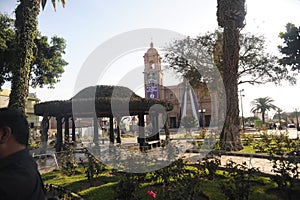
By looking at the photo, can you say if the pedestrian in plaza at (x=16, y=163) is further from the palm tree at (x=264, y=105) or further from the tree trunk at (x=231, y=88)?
the palm tree at (x=264, y=105)

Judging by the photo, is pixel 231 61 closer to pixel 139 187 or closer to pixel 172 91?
pixel 139 187

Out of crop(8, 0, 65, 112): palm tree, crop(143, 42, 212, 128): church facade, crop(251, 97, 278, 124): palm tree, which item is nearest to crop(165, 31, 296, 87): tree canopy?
crop(143, 42, 212, 128): church facade

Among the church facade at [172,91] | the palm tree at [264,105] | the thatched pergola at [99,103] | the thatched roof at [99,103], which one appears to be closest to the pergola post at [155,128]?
the thatched pergola at [99,103]

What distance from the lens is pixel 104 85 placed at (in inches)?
495

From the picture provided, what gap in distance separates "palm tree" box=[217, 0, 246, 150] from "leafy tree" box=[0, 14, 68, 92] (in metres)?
12.4

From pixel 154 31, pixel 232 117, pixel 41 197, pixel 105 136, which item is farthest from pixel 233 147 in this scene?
pixel 105 136

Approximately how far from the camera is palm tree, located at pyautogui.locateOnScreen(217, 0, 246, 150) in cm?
1227

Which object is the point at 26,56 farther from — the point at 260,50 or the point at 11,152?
the point at 260,50

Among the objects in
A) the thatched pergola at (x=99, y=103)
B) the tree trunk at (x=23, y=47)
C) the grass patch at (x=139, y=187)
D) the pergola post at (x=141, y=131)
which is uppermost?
the tree trunk at (x=23, y=47)

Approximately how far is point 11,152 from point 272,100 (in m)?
60.0

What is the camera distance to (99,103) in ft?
37.4

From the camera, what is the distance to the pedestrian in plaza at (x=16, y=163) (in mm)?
1445

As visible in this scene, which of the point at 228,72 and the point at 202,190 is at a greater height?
the point at 228,72

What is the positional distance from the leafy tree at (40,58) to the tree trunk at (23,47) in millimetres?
7217
